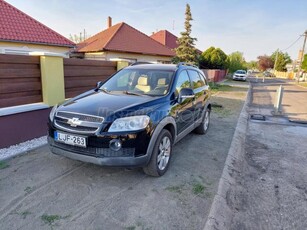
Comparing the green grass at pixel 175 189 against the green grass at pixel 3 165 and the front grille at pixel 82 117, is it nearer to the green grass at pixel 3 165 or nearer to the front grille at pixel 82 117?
the front grille at pixel 82 117

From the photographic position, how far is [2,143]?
4.29m

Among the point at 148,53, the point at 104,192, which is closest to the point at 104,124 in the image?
the point at 104,192

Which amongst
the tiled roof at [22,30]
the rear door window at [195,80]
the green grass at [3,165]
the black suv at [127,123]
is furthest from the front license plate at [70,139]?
the tiled roof at [22,30]

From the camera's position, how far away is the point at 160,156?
3.48 metres

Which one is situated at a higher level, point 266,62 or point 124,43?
point 266,62

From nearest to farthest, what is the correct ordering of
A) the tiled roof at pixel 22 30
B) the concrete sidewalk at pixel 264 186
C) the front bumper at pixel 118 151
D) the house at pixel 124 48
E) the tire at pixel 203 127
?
the concrete sidewalk at pixel 264 186
the front bumper at pixel 118 151
the tire at pixel 203 127
the tiled roof at pixel 22 30
the house at pixel 124 48

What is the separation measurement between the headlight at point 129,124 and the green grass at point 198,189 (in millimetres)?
1167

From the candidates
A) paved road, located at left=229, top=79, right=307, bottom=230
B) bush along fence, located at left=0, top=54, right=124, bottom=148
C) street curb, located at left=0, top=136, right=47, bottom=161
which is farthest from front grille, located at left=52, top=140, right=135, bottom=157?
bush along fence, located at left=0, top=54, right=124, bottom=148

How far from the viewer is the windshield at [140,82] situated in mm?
3913

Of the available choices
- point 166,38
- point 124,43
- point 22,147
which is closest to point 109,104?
point 22,147

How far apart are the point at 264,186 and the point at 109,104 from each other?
9.11 ft

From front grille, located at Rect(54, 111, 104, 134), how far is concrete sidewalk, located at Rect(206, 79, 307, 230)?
183cm

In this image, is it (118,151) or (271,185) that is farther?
(271,185)

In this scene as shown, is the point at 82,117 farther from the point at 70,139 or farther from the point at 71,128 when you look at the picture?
the point at 70,139
